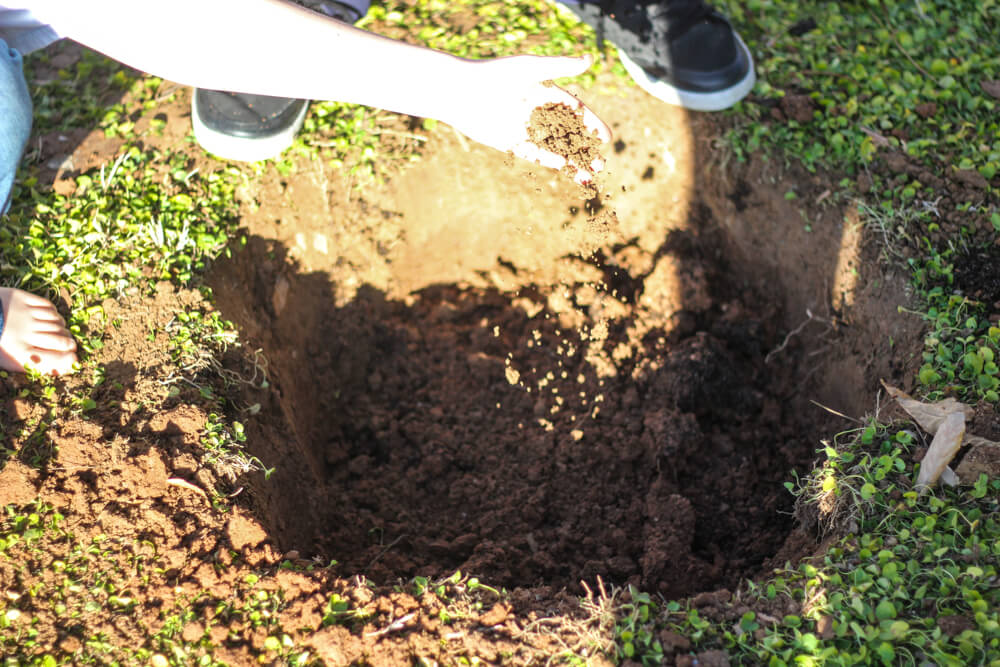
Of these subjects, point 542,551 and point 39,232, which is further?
point 39,232

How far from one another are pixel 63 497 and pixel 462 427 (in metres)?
1.36

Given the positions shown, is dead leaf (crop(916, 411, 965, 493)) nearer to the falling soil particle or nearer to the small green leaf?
the small green leaf

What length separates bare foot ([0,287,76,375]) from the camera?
2.31 meters

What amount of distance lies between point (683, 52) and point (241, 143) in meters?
1.88

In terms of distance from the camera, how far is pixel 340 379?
117 inches

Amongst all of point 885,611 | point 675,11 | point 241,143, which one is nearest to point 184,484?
point 241,143

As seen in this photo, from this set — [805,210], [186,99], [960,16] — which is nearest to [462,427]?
[805,210]

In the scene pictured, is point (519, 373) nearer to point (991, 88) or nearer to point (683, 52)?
point (683, 52)

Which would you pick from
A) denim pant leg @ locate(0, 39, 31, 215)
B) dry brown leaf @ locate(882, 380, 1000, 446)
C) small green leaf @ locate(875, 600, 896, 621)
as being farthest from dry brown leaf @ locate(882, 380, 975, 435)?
denim pant leg @ locate(0, 39, 31, 215)

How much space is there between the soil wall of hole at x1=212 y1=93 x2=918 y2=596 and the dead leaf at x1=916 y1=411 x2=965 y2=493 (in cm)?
45

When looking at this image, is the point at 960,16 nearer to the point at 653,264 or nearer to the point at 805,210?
the point at 805,210

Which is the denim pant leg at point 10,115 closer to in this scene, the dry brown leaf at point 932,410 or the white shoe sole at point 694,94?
the white shoe sole at point 694,94

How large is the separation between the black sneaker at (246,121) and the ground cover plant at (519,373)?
0.09 meters

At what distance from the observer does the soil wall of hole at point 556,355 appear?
2520 millimetres
